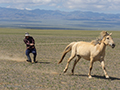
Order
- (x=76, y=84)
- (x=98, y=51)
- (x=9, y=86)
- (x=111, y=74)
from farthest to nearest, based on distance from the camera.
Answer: (x=111, y=74) < (x=98, y=51) < (x=76, y=84) < (x=9, y=86)

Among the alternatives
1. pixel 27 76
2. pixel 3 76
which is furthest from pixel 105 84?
pixel 3 76

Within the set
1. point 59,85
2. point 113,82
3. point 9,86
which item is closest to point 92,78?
point 113,82

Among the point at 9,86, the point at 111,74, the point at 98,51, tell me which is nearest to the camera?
the point at 9,86

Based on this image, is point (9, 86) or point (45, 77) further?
point (45, 77)

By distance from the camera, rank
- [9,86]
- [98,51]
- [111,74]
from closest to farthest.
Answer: [9,86] < [98,51] < [111,74]

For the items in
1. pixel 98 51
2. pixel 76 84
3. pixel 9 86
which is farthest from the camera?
pixel 98 51

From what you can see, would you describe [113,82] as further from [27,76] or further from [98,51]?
[27,76]

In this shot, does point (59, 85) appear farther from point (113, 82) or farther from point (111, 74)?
point (111, 74)

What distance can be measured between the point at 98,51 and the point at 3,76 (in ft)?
13.1

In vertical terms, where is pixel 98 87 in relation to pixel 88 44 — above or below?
below

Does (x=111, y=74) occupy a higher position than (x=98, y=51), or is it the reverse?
(x=98, y=51)

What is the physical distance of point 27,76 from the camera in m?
8.87

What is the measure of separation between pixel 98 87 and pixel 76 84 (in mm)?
804

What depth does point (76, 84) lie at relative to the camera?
25.8 ft
